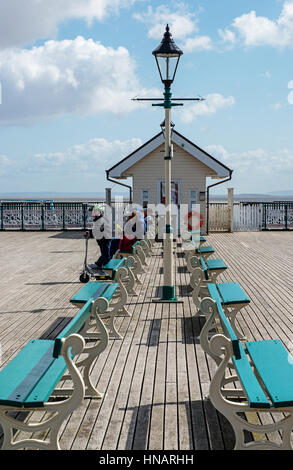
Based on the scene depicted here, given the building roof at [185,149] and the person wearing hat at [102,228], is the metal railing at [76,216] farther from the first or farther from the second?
the person wearing hat at [102,228]

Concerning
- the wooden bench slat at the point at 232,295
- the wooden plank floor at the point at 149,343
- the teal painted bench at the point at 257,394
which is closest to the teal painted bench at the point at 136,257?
the wooden plank floor at the point at 149,343

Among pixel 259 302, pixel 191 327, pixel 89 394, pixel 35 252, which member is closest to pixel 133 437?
pixel 89 394

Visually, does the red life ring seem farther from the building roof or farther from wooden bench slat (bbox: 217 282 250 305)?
wooden bench slat (bbox: 217 282 250 305)

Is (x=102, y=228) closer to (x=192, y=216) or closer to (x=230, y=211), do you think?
(x=192, y=216)

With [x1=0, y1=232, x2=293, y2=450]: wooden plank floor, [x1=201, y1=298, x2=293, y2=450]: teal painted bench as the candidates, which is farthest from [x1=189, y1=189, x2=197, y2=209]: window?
[x1=201, y1=298, x2=293, y2=450]: teal painted bench

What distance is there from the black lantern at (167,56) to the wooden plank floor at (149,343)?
12.8 feet

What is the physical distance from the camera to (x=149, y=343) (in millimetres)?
6738

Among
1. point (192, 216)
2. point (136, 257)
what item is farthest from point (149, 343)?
point (192, 216)

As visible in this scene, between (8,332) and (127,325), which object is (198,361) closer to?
(127,325)

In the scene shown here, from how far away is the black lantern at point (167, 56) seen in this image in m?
8.55

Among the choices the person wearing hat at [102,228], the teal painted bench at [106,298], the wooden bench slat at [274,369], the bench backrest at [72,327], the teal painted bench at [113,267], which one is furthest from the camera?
the person wearing hat at [102,228]

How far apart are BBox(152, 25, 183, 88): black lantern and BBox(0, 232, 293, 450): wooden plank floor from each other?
12.8ft

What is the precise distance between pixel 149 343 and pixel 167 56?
4796 mm
